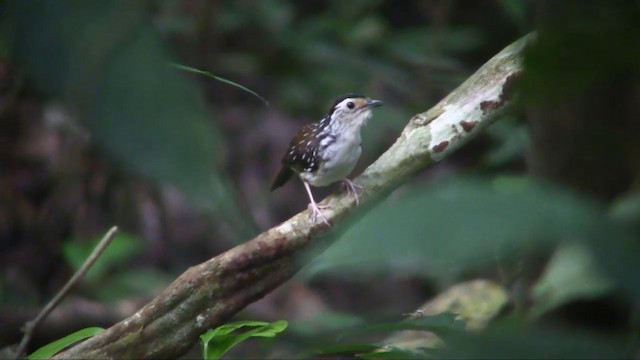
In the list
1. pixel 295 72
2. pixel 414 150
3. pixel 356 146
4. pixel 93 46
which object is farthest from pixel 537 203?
pixel 356 146

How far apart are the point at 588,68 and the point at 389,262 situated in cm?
18

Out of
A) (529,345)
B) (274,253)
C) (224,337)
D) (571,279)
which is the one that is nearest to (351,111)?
(274,253)

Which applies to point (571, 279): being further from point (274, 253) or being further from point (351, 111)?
point (351, 111)

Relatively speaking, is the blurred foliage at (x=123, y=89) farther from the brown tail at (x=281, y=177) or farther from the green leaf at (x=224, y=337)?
the brown tail at (x=281, y=177)

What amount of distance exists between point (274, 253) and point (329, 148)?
1.75 meters

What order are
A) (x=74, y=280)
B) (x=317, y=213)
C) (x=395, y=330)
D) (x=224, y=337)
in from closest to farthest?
(x=395, y=330), (x=224, y=337), (x=74, y=280), (x=317, y=213)

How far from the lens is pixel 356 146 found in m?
3.85

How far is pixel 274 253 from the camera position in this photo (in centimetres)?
205

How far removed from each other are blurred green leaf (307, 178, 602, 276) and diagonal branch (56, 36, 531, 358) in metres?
1.08

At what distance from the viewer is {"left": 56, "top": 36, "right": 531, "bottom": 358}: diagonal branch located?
1878mm

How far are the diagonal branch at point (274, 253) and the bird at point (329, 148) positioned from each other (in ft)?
4.40

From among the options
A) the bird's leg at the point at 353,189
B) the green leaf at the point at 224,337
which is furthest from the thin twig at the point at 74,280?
the bird's leg at the point at 353,189

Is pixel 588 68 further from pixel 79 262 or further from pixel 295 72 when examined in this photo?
pixel 79 262

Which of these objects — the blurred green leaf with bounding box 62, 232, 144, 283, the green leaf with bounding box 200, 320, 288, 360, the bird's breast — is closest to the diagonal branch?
the green leaf with bounding box 200, 320, 288, 360
